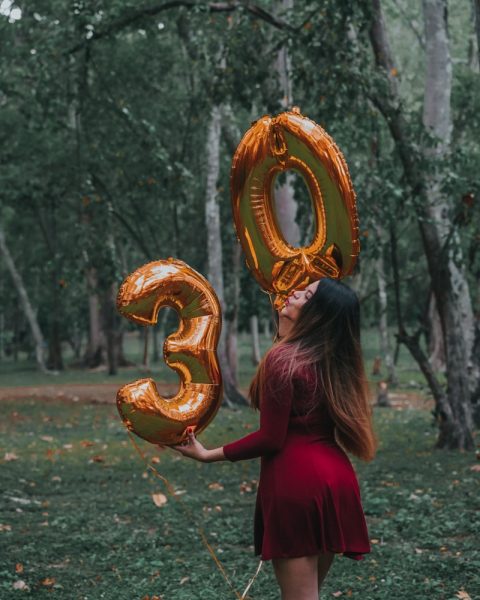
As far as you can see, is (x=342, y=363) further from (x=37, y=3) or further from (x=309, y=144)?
(x=37, y=3)

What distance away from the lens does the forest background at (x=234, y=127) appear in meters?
10.0

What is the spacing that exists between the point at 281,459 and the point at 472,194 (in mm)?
6704

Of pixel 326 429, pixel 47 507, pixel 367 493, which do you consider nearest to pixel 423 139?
pixel 367 493

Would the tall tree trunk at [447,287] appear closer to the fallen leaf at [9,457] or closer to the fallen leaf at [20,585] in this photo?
the fallen leaf at [9,457]

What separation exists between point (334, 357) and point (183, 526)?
14.1ft

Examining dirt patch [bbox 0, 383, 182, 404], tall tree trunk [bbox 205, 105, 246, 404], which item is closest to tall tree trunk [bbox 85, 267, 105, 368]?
dirt patch [bbox 0, 383, 182, 404]

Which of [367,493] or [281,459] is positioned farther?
[367,493]

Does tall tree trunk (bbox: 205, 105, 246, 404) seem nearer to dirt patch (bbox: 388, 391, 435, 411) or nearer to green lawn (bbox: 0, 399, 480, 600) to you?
dirt patch (bbox: 388, 391, 435, 411)

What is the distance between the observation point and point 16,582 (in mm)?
5883

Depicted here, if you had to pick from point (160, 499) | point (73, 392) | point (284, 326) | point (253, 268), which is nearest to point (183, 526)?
point (160, 499)

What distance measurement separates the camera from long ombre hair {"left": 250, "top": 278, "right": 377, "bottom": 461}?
12.1 feet

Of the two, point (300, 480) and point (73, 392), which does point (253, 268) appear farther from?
point (73, 392)

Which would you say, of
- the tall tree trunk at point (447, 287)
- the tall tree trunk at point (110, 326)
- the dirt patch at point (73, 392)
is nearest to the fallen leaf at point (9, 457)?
the tall tree trunk at point (447, 287)

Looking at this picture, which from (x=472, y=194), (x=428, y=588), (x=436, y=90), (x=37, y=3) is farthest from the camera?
(x=37, y=3)
